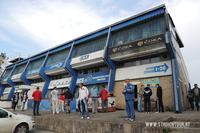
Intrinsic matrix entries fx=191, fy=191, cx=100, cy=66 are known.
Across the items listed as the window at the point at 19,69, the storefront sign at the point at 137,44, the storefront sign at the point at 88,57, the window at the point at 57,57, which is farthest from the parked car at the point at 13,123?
the window at the point at 19,69

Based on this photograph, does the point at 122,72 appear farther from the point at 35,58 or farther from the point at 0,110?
the point at 35,58

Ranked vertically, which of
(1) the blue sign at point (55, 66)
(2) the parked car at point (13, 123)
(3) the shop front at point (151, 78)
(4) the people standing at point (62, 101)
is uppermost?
(1) the blue sign at point (55, 66)

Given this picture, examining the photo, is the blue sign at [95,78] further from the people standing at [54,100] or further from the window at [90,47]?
the people standing at [54,100]

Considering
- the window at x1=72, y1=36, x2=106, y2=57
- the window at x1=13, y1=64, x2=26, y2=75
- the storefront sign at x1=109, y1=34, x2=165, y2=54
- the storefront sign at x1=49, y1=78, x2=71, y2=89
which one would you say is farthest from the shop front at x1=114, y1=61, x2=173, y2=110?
the window at x1=13, y1=64, x2=26, y2=75

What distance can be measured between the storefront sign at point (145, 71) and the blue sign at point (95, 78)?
145 cm

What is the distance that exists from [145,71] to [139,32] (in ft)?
12.0

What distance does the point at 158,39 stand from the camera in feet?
48.9

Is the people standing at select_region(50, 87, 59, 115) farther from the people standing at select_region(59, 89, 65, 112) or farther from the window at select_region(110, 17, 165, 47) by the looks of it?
the window at select_region(110, 17, 165, 47)

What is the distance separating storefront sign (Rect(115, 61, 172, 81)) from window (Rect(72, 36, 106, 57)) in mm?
3730

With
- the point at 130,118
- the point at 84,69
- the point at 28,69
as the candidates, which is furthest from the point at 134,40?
the point at 28,69

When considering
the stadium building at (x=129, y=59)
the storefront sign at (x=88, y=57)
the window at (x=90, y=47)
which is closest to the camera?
the stadium building at (x=129, y=59)

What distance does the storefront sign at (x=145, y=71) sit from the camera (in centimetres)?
1508

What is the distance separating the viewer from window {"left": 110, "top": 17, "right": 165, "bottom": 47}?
1600cm

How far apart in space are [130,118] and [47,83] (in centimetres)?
2111
